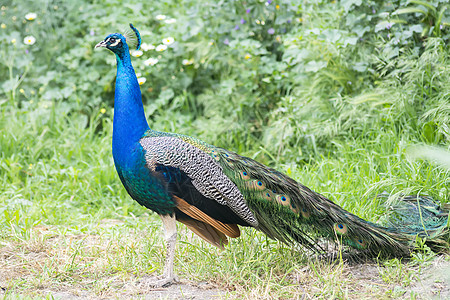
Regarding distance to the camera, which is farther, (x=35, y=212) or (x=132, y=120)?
(x=35, y=212)

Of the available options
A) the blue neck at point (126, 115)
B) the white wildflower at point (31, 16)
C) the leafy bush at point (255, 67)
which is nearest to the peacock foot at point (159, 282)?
the blue neck at point (126, 115)

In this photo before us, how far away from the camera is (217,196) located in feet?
10.8

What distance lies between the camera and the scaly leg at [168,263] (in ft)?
11.1

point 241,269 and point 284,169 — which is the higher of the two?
point 241,269

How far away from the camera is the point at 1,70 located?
7027 mm

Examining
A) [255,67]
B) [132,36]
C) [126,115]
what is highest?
[132,36]

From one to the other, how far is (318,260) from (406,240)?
0.59 metres

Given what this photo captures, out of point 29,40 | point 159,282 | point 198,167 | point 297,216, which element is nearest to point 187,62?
point 29,40

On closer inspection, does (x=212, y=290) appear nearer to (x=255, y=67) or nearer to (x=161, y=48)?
(x=255, y=67)

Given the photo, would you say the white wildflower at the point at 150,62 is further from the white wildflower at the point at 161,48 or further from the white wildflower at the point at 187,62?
the white wildflower at the point at 187,62

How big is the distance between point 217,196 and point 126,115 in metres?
0.78

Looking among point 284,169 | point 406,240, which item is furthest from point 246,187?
point 284,169

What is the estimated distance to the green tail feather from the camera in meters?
3.42

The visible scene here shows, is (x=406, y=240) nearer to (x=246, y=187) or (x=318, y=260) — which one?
(x=318, y=260)
